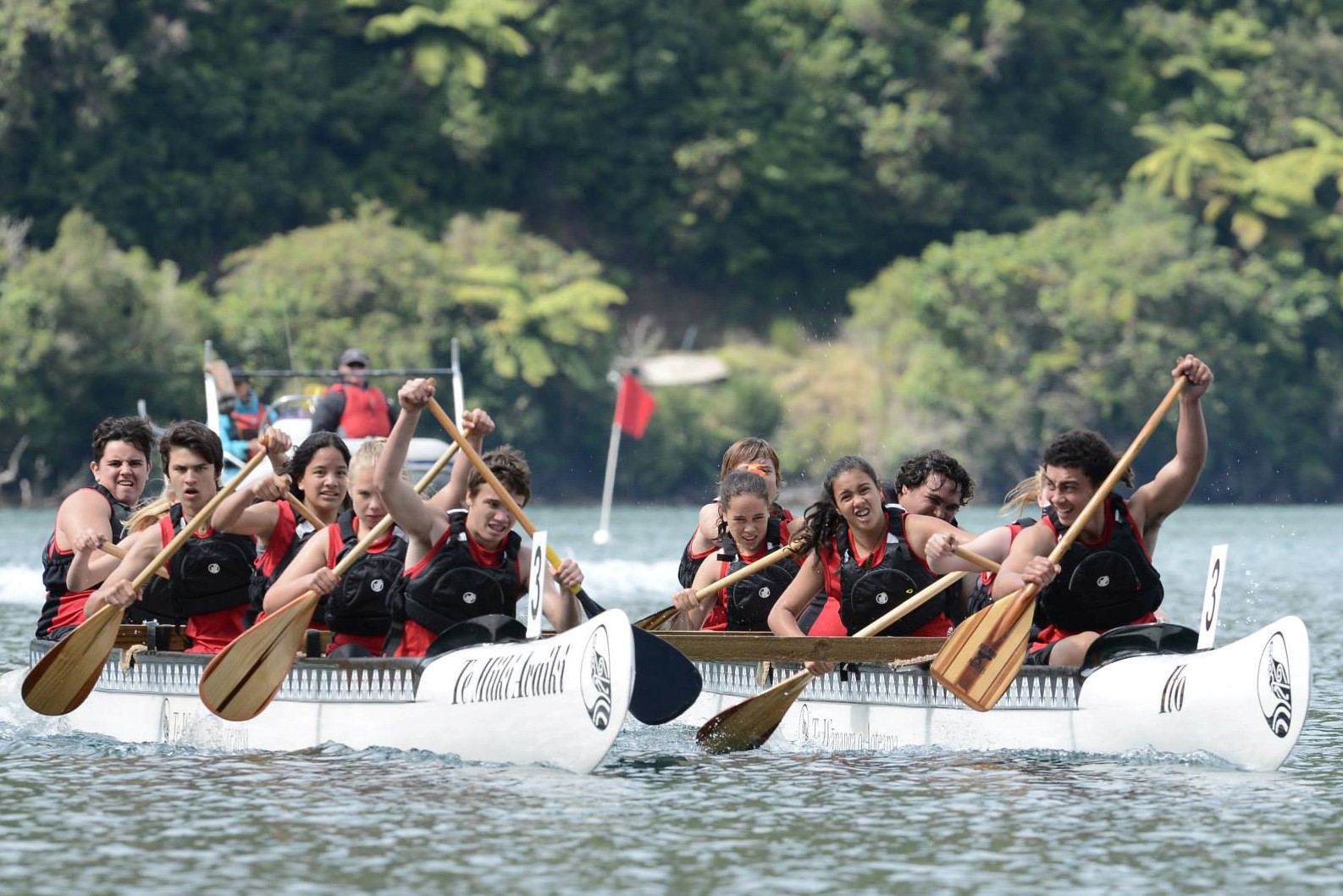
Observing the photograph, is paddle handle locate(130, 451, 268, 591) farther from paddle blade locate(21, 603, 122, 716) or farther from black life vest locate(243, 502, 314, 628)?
black life vest locate(243, 502, 314, 628)

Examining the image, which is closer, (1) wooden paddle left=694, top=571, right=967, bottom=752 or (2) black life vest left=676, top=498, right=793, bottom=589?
(1) wooden paddle left=694, top=571, right=967, bottom=752

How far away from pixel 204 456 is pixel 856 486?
2.90 metres

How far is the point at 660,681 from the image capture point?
1020cm

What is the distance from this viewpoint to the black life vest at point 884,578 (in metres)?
10.6

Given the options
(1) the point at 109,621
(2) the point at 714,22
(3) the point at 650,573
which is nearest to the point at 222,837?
(1) the point at 109,621

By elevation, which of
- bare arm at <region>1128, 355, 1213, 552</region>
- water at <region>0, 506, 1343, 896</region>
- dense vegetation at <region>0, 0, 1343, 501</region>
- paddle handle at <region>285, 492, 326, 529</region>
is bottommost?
water at <region>0, 506, 1343, 896</region>

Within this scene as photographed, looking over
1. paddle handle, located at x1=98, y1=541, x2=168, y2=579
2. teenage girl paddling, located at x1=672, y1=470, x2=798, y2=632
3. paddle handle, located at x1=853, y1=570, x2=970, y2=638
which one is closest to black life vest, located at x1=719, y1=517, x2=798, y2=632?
teenage girl paddling, located at x1=672, y1=470, x2=798, y2=632

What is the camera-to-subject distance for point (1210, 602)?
964cm

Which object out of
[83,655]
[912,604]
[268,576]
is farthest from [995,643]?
[83,655]

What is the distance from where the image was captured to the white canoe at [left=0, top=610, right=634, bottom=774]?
9.17m

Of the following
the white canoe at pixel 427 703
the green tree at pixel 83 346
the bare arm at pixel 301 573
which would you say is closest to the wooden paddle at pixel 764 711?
the white canoe at pixel 427 703

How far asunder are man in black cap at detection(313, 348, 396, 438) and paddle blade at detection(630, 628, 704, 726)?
454 inches

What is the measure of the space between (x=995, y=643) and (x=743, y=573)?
2.17 m

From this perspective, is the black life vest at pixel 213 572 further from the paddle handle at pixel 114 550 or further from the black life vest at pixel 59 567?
the black life vest at pixel 59 567
